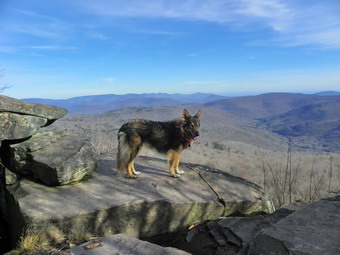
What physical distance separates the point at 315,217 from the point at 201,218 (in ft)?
10.7

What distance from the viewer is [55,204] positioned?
19.7 feet

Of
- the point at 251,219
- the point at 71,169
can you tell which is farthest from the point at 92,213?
the point at 251,219

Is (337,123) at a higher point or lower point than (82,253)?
lower

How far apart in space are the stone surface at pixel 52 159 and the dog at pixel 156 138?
38.6 inches

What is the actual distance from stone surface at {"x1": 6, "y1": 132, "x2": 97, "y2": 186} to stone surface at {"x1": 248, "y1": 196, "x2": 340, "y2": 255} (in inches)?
193

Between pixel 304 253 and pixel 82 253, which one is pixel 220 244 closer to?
pixel 304 253

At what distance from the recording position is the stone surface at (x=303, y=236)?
374 centimetres

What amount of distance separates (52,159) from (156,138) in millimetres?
3056

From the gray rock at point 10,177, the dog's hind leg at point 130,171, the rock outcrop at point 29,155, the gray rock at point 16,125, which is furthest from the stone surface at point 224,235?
the gray rock at point 16,125

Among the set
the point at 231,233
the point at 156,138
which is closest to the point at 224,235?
the point at 231,233

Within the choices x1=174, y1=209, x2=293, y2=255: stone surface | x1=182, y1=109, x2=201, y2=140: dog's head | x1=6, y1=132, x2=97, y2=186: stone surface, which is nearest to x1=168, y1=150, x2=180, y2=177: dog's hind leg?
x1=182, y1=109, x2=201, y2=140: dog's head

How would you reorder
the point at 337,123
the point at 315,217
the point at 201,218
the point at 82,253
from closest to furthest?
the point at 82,253
the point at 315,217
the point at 201,218
the point at 337,123

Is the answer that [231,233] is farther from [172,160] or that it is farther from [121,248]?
[172,160]

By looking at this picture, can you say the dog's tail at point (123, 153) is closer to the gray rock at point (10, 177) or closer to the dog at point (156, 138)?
the dog at point (156, 138)
